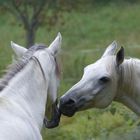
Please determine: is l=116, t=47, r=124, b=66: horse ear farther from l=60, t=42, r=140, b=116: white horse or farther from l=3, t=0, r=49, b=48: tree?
l=3, t=0, r=49, b=48: tree

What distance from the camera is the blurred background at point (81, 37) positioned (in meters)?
8.77

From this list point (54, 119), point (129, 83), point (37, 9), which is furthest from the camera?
point (37, 9)

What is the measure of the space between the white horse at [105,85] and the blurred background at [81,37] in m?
0.75

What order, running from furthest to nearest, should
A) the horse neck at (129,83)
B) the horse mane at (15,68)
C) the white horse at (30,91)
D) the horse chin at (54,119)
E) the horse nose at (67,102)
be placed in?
1. the horse neck at (129,83)
2. the horse nose at (67,102)
3. the horse chin at (54,119)
4. the horse mane at (15,68)
5. the white horse at (30,91)

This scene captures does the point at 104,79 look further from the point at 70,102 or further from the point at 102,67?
the point at 70,102

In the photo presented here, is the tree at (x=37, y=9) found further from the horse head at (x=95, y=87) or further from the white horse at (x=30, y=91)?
the white horse at (x=30, y=91)

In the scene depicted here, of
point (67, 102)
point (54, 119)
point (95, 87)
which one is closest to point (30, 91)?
point (54, 119)

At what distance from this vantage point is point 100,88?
685 centimetres

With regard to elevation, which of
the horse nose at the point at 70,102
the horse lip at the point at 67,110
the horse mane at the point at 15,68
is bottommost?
the horse lip at the point at 67,110

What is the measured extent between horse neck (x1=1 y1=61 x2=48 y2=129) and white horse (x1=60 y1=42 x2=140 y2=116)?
19.9 inches

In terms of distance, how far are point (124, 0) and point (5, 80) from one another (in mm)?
26438

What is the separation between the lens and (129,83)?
688 centimetres

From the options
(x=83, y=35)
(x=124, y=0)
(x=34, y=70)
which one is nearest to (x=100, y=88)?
(x=34, y=70)

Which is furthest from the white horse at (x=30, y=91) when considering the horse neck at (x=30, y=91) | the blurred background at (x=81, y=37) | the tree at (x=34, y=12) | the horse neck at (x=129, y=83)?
the tree at (x=34, y=12)
